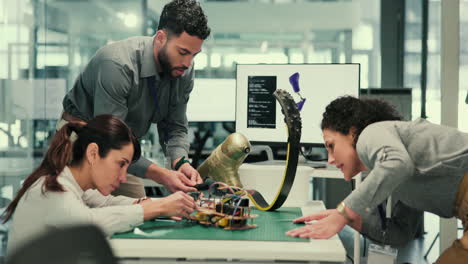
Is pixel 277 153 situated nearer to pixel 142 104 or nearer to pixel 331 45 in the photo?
pixel 331 45

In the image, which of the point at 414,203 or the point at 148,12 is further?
the point at 148,12

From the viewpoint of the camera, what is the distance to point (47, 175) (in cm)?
164

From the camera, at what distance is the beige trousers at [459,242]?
1.78 metres

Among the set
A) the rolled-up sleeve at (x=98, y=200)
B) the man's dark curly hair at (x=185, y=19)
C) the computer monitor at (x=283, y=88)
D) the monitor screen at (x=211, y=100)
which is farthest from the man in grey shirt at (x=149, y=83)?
the monitor screen at (x=211, y=100)

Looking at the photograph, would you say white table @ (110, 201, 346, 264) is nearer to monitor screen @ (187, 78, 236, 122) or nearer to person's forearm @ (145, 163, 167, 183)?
person's forearm @ (145, 163, 167, 183)

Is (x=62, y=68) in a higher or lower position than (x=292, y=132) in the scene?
higher

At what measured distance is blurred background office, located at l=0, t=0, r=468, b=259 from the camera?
4027 mm

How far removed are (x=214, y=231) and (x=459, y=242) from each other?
30.5 inches

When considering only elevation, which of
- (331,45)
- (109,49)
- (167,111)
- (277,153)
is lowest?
(277,153)

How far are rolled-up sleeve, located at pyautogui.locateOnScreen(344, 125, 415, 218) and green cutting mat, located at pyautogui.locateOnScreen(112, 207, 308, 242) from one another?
205 mm

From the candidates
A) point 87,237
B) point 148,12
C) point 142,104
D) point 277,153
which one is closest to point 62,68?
point 148,12

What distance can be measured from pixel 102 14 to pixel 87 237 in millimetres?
6848

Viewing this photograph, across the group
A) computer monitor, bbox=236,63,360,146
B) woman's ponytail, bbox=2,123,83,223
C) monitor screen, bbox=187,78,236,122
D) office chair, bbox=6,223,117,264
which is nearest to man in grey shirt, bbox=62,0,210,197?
woman's ponytail, bbox=2,123,83,223

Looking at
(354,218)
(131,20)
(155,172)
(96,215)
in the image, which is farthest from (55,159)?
(131,20)
